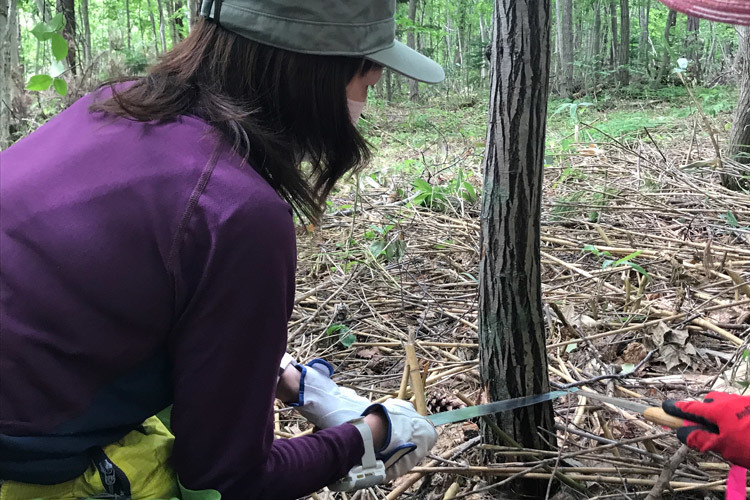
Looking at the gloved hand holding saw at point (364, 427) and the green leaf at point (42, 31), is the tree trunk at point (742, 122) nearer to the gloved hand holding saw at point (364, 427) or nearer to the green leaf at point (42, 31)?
the gloved hand holding saw at point (364, 427)

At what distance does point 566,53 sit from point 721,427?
13190 mm

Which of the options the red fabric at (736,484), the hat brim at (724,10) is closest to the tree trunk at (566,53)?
the hat brim at (724,10)

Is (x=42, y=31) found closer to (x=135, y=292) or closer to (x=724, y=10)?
(x=135, y=292)

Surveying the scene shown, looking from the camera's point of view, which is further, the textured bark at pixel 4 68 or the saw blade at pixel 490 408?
the textured bark at pixel 4 68

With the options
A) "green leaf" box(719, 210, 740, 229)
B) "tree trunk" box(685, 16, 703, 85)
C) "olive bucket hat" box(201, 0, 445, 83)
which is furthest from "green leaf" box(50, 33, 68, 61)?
"tree trunk" box(685, 16, 703, 85)

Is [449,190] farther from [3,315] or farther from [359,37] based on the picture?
[3,315]

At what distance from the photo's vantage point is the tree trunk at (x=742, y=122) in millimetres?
3843

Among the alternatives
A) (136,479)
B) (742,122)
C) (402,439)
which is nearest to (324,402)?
(402,439)

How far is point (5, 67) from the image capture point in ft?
9.57

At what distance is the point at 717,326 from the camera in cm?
212

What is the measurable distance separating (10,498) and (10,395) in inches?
8.2

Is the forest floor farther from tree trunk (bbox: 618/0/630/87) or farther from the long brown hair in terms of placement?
tree trunk (bbox: 618/0/630/87)

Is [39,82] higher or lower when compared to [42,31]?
lower

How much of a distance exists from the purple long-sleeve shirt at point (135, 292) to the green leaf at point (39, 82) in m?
1.04
